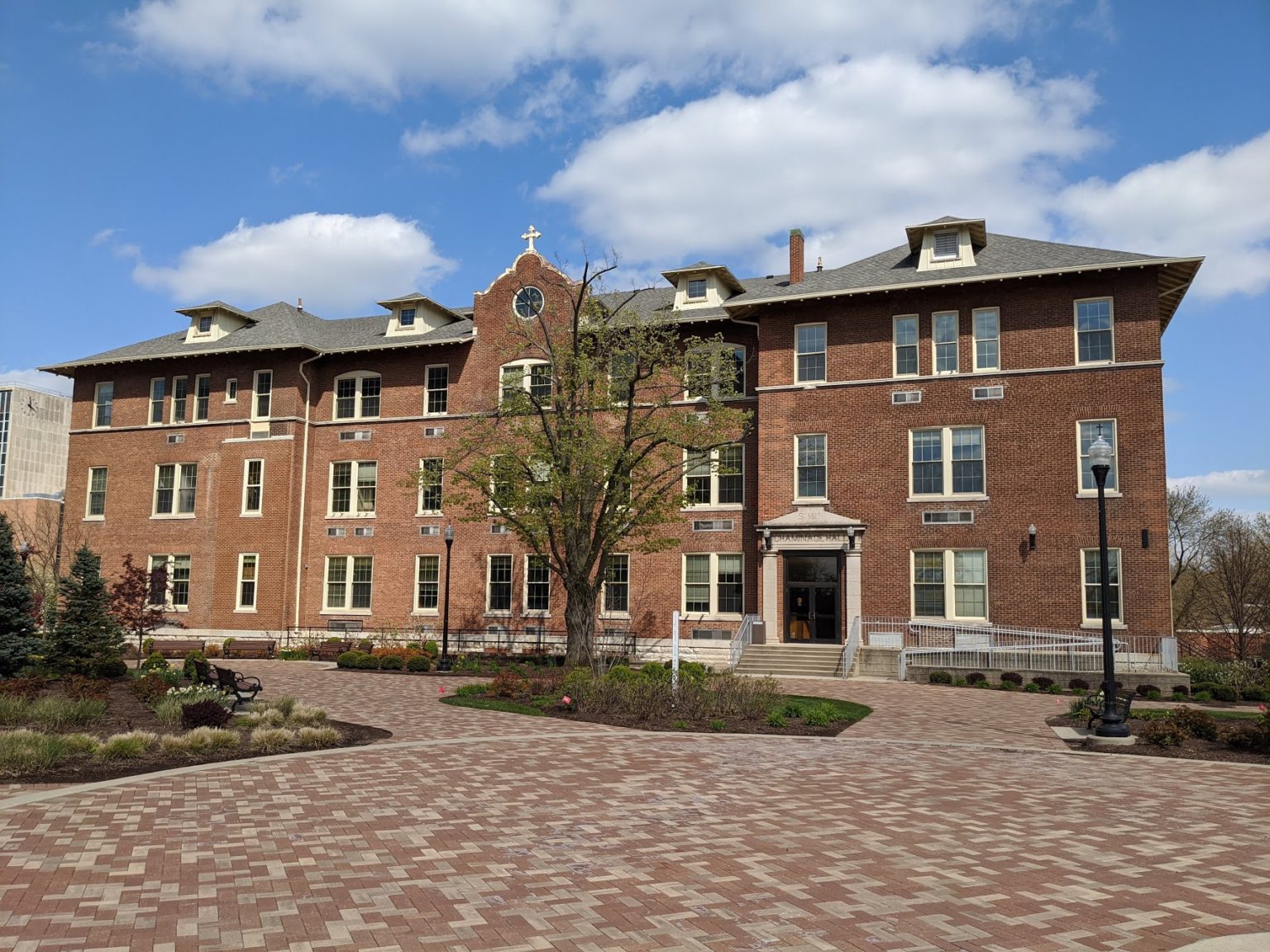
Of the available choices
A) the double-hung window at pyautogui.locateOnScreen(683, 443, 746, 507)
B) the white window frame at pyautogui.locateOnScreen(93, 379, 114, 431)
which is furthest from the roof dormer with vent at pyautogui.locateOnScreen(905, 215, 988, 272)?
the white window frame at pyautogui.locateOnScreen(93, 379, 114, 431)

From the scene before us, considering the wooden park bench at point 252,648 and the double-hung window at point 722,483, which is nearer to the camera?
the double-hung window at point 722,483

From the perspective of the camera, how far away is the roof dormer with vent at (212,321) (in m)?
39.5

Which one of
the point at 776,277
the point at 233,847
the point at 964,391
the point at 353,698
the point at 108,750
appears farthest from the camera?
the point at 776,277

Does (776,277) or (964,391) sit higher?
(776,277)

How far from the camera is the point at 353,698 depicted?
66.9ft

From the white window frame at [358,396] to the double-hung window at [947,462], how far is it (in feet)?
67.7

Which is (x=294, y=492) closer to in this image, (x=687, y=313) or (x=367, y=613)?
(x=367, y=613)

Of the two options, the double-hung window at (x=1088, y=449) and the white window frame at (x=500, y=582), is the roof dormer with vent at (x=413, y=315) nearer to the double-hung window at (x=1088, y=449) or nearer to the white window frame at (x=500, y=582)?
the white window frame at (x=500, y=582)

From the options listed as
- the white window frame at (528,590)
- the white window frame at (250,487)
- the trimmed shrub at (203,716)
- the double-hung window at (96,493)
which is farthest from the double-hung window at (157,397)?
the trimmed shrub at (203,716)

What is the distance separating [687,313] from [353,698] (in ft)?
59.8

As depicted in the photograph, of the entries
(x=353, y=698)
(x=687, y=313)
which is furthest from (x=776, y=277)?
(x=353, y=698)

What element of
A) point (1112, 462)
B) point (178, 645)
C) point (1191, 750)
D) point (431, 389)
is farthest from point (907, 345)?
point (178, 645)

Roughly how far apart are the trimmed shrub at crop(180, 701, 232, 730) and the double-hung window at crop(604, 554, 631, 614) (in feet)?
62.7

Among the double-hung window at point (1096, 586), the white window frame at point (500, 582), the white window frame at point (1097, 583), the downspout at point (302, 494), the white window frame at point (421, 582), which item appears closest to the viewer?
the white window frame at point (1097, 583)
